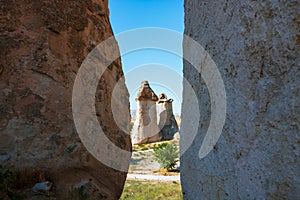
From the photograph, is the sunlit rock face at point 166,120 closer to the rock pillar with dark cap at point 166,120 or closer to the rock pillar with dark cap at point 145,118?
the rock pillar with dark cap at point 166,120

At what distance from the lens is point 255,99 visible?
0.80 m

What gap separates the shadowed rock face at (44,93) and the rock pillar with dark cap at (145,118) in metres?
13.3

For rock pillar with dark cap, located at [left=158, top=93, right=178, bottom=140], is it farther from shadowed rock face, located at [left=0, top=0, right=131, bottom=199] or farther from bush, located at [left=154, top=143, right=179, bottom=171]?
shadowed rock face, located at [left=0, top=0, right=131, bottom=199]

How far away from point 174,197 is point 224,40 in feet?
12.8

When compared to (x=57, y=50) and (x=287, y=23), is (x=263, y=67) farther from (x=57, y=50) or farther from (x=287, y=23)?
(x=57, y=50)

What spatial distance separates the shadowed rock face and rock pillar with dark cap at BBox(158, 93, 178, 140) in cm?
1408

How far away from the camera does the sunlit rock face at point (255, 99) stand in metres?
0.67

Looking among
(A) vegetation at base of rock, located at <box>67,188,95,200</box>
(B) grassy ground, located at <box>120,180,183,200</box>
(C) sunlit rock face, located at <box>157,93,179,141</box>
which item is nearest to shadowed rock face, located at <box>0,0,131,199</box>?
(A) vegetation at base of rock, located at <box>67,188,95,200</box>

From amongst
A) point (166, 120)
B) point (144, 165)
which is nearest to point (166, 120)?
point (166, 120)

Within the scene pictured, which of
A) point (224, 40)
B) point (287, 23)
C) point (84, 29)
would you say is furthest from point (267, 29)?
point (84, 29)

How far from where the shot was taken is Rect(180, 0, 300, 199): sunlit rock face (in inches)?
26.2

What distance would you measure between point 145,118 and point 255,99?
1562cm

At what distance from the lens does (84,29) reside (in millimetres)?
2760

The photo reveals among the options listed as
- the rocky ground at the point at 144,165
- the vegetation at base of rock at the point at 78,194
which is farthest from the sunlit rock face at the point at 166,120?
the vegetation at base of rock at the point at 78,194
